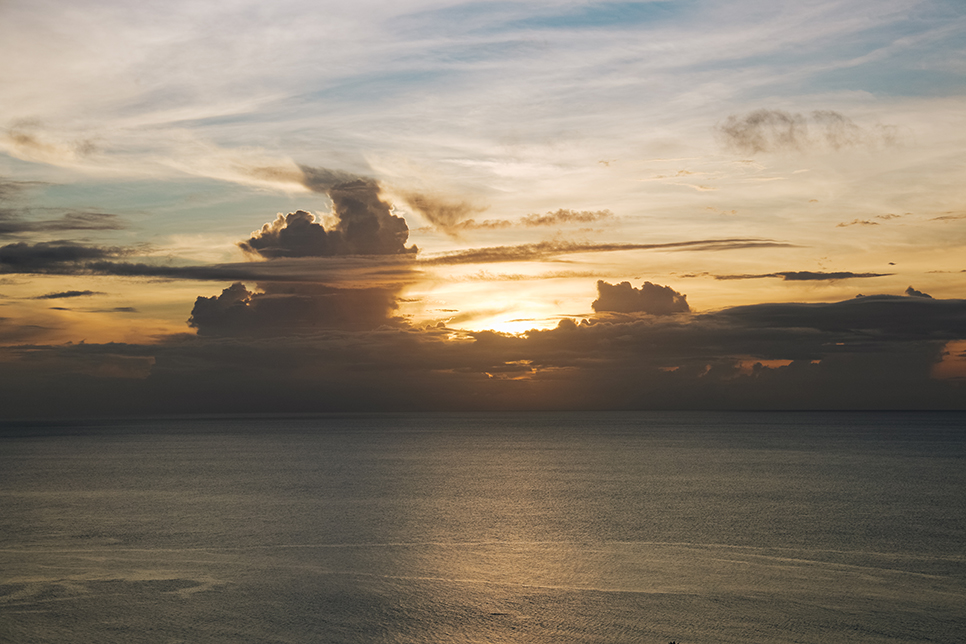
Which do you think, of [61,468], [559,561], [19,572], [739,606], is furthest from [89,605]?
[61,468]

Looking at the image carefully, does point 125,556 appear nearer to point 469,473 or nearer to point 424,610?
point 424,610

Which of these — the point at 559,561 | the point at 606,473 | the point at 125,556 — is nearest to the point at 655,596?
the point at 559,561

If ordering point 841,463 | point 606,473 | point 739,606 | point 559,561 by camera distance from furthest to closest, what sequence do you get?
point 841,463, point 606,473, point 559,561, point 739,606

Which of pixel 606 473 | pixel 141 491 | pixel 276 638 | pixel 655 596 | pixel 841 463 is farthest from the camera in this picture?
pixel 841 463

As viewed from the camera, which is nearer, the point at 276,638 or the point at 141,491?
the point at 276,638

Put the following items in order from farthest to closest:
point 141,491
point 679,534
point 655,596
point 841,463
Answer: point 841,463, point 141,491, point 679,534, point 655,596

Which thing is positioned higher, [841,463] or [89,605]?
[89,605]

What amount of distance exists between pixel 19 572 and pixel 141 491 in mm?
35451

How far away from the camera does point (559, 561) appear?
3158cm

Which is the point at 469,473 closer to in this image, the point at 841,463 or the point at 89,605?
the point at 841,463

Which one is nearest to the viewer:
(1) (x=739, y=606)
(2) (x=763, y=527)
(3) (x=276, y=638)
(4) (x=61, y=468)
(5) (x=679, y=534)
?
(3) (x=276, y=638)

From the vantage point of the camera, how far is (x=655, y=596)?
83.6ft

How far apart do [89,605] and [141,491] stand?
41634mm

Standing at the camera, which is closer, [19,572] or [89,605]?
[89,605]
